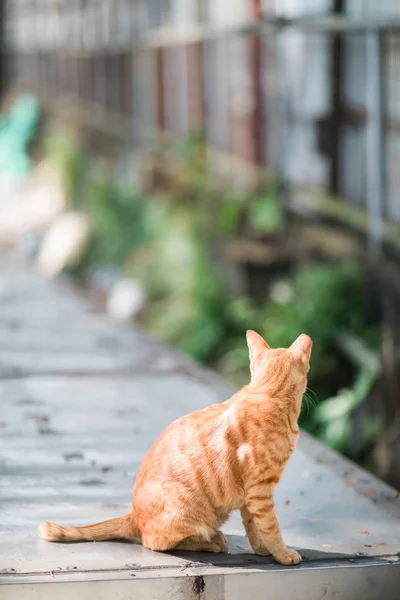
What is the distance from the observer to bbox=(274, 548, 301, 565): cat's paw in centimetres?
346

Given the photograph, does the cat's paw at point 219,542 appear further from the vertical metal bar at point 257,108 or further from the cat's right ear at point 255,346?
the vertical metal bar at point 257,108

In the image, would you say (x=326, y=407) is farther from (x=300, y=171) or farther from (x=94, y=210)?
(x=94, y=210)

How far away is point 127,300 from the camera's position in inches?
420

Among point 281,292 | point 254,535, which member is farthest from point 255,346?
point 281,292

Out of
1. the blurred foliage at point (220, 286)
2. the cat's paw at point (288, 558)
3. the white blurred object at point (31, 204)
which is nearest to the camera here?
the cat's paw at point (288, 558)

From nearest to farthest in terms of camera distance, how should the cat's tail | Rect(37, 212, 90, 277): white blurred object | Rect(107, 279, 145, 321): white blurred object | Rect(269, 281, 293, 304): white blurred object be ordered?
the cat's tail, Rect(269, 281, 293, 304): white blurred object, Rect(107, 279, 145, 321): white blurred object, Rect(37, 212, 90, 277): white blurred object

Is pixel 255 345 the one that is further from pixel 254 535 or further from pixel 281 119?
pixel 281 119

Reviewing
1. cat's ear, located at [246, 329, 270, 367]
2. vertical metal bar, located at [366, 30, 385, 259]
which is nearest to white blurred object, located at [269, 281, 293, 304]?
vertical metal bar, located at [366, 30, 385, 259]

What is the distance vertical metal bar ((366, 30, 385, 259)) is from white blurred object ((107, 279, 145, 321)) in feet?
11.4

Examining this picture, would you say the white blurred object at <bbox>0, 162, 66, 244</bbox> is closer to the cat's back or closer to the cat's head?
the cat's back

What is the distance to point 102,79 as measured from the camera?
1845 cm

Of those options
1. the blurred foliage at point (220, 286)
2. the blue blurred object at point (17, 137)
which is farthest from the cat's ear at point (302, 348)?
the blue blurred object at point (17, 137)

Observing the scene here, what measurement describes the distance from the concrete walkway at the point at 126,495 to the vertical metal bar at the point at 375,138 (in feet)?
5.82

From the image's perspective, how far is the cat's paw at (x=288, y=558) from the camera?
136 inches
